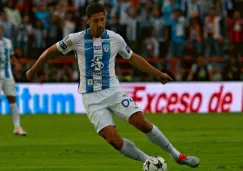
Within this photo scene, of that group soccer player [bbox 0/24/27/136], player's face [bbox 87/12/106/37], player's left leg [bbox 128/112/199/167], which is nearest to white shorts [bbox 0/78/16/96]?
soccer player [bbox 0/24/27/136]

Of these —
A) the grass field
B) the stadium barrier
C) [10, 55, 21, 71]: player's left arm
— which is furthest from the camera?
the stadium barrier

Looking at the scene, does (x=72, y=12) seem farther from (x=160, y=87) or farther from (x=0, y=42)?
(x=0, y=42)

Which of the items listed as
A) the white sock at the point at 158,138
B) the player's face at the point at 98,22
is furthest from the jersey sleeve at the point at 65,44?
the white sock at the point at 158,138

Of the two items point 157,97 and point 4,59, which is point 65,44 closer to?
point 4,59

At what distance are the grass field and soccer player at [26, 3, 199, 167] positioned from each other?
1005 mm

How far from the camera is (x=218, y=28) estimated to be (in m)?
27.5

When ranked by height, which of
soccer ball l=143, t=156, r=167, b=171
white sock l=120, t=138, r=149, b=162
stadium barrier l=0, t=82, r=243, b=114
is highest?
white sock l=120, t=138, r=149, b=162

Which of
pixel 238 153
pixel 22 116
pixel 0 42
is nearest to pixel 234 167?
pixel 238 153

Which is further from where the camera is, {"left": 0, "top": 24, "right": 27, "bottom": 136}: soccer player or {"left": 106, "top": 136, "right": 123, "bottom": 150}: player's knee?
{"left": 0, "top": 24, "right": 27, "bottom": 136}: soccer player

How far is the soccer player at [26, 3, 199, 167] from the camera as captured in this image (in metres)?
10.1

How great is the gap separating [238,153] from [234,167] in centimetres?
210

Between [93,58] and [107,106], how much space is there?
65 cm

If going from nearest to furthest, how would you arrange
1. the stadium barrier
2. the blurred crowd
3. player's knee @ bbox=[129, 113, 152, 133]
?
1. player's knee @ bbox=[129, 113, 152, 133]
2. the stadium barrier
3. the blurred crowd

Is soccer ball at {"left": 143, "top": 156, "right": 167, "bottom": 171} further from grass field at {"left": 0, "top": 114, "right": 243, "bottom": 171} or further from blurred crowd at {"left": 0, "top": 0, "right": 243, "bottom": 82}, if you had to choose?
blurred crowd at {"left": 0, "top": 0, "right": 243, "bottom": 82}
